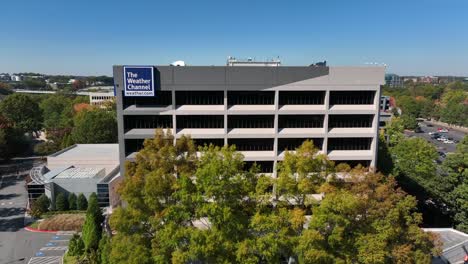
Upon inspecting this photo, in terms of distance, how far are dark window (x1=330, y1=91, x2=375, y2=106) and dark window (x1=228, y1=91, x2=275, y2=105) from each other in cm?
764

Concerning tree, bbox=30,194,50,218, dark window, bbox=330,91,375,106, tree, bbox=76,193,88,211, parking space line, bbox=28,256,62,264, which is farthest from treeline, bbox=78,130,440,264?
tree, bbox=30,194,50,218

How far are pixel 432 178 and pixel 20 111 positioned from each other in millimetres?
100455

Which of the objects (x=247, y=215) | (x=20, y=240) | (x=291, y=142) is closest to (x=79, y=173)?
(x=20, y=240)

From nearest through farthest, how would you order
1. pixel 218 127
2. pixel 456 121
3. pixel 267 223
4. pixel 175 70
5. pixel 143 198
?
pixel 267 223 < pixel 143 198 < pixel 175 70 < pixel 218 127 < pixel 456 121

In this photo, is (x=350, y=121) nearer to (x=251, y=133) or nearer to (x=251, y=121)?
(x=251, y=121)

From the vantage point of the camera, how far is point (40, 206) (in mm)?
44562

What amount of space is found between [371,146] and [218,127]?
19.5 m

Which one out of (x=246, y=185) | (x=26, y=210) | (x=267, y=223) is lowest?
(x=26, y=210)

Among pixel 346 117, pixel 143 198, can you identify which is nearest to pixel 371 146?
pixel 346 117

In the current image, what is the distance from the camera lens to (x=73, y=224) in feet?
137

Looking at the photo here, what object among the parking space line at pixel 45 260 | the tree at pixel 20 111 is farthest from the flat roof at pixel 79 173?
the tree at pixel 20 111

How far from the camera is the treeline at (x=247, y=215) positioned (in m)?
21.1

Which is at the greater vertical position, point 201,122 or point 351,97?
point 351,97

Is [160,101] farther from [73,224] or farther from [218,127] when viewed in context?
[73,224]
